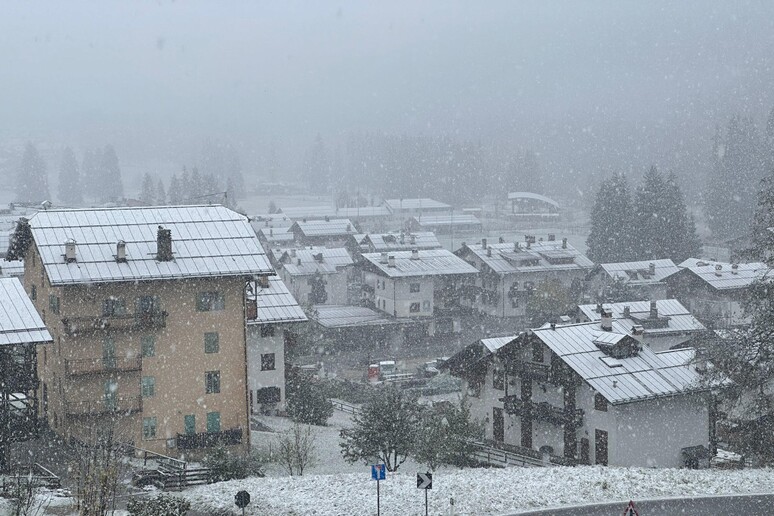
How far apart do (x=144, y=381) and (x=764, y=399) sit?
23926mm

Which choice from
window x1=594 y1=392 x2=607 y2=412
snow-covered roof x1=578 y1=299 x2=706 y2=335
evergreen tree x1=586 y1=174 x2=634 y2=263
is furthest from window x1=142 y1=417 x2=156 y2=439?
evergreen tree x1=586 y1=174 x2=634 y2=263

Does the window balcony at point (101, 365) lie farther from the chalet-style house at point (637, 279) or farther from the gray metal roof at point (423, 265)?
the chalet-style house at point (637, 279)

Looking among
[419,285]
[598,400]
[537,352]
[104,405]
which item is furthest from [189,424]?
[419,285]

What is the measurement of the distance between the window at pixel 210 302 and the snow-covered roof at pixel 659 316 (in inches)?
1060

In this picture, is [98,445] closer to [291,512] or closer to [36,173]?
[291,512]

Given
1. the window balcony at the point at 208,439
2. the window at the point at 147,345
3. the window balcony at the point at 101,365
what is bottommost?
the window balcony at the point at 208,439

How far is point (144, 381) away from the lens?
38156 mm

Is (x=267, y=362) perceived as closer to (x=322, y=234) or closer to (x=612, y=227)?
(x=612, y=227)

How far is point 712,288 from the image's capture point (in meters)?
73.7

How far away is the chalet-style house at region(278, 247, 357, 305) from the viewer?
88938 mm

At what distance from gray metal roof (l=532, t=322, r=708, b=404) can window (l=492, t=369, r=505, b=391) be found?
3313 millimetres

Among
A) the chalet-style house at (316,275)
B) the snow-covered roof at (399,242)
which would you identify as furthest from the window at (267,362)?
the snow-covered roof at (399,242)

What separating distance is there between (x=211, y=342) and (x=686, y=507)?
68.7 feet

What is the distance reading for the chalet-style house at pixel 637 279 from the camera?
7794cm
